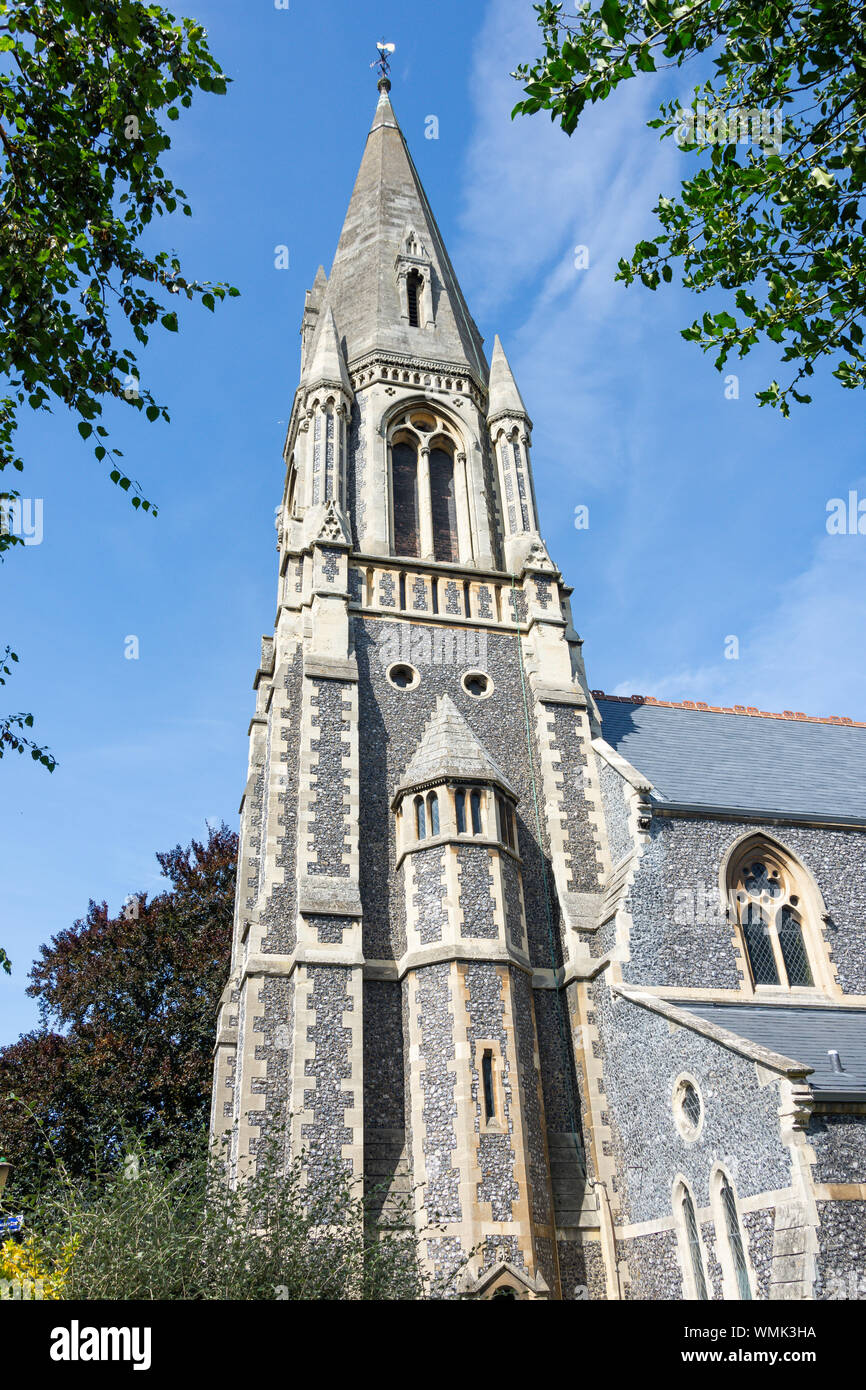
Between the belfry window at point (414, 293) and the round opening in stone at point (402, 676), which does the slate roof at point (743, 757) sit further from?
the belfry window at point (414, 293)

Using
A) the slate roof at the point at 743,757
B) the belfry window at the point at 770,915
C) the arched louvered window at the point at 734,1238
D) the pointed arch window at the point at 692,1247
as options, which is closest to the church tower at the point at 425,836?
the slate roof at the point at 743,757

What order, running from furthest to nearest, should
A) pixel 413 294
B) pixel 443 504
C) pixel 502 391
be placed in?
pixel 413 294 → pixel 502 391 → pixel 443 504

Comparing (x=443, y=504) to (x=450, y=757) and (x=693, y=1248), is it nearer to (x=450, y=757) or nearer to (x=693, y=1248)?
(x=450, y=757)

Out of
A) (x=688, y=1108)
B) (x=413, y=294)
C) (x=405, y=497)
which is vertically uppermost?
(x=413, y=294)

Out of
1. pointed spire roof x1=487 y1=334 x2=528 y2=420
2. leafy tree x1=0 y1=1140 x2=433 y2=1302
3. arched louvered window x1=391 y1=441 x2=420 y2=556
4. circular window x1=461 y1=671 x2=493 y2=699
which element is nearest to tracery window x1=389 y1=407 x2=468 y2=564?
arched louvered window x1=391 y1=441 x2=420 y2=556

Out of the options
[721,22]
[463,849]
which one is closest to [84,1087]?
[463,849]

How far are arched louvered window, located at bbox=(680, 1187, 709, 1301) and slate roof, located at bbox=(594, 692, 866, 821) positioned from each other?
6.50 m

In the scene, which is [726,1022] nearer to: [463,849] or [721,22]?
[463,849]

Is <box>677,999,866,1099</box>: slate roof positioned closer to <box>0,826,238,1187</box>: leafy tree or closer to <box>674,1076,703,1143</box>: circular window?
<box>674,1076,703,1143</box>: circular window

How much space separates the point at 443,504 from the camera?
23375mm

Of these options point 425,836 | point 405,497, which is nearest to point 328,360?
point 405,497

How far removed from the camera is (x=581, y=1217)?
49.0 feet

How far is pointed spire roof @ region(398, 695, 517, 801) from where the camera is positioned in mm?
17281

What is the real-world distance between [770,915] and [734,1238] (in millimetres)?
6242
